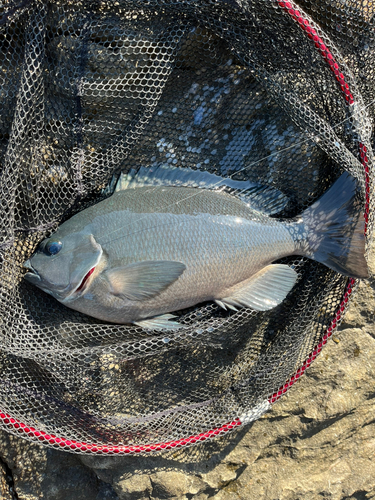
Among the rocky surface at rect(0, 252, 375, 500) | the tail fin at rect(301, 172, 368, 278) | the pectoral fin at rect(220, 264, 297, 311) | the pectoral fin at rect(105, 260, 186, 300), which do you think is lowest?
the rocky surface at rect(0, 252, 375, 500)

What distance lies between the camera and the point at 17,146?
72.1 inches

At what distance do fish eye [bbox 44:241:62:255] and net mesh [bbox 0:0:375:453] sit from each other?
0.49 ft

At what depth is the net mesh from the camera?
1829 mm

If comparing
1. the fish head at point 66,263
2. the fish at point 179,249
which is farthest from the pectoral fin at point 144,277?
the fish head at point 66,263

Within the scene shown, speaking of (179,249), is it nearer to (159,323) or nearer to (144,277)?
(144,277)

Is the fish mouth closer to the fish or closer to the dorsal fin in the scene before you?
the fish

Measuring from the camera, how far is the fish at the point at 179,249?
1960 millimetres

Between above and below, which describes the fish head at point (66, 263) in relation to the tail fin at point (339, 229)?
below

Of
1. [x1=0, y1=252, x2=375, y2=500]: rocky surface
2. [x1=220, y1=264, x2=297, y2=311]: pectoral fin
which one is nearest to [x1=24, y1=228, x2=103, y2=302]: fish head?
[x1=220, y1=264, x2=297, y2=311]: pectoral fin

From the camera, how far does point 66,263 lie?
196 centimetres

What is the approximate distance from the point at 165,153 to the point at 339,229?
104 centimetres

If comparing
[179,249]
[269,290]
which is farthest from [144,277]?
[269,290]

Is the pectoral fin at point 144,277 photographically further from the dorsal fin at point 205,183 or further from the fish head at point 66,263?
the dorsal fin at point 205,183

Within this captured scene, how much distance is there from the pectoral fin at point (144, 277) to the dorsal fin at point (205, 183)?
1.48 feet
